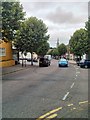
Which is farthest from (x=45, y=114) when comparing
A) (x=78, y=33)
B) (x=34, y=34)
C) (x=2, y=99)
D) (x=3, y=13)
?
(x=78, y=33)

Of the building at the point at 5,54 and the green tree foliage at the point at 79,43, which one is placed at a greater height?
the green tree foliage at the point at 79,43

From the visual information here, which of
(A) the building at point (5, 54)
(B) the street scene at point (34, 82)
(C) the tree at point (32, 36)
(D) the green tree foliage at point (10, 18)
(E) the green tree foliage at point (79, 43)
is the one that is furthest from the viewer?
(E) the green tree foliage at point (79, 43)

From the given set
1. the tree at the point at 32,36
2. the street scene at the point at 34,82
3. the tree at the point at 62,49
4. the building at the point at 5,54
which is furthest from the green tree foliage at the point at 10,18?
the tree at the point at 62,49

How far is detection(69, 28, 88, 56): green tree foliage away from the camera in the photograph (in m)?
76.1

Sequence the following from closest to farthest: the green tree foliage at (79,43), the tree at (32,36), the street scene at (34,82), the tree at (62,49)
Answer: the street scene at (34,82) < the tree at (32,36) < the green tree foliage at (79,43) < the tree at (62,49)

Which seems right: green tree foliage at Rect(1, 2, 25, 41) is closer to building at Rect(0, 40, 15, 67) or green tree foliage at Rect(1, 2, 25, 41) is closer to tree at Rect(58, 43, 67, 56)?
building at Rect(0, 40, 15, 67)

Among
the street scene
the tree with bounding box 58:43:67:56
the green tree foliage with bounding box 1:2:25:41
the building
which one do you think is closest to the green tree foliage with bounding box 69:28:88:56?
the street scene

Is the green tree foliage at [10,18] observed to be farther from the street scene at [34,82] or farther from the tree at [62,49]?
the tree at [62,49]

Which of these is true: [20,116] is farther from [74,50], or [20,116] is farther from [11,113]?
[74,50]

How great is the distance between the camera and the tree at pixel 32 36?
57441 mm

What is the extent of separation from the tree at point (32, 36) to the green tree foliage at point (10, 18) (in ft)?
79.7

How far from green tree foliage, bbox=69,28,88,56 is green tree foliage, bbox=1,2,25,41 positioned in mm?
43358

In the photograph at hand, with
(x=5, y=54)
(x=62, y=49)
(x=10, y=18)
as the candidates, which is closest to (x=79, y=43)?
(x=5, y=54)

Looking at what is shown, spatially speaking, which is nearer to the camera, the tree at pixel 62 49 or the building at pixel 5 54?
the building at pixel 5 54
